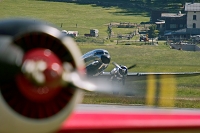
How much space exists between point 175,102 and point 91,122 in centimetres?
1655

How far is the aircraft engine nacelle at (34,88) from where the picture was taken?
8.20 ft

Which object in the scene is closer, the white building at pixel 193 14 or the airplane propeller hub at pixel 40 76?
the airplane propeller hub at pixel 40 76

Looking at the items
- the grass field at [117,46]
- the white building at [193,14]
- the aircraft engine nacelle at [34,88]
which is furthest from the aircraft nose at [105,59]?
the white building at [193,14]

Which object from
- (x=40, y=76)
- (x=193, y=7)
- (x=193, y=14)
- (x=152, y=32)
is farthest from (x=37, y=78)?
(x=193, y=14)

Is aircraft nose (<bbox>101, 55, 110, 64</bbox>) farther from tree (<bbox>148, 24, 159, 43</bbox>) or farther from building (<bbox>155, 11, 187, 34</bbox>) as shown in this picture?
building (<bbox>155, 11, 187, 34</bbox>)

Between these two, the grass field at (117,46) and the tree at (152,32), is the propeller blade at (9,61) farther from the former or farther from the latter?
the tree at (152,32)

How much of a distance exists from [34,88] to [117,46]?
41419 mm

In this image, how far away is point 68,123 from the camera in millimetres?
2814

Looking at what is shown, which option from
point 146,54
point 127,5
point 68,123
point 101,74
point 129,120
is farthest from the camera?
point 127,5

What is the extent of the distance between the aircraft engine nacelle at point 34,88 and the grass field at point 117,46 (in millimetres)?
15795

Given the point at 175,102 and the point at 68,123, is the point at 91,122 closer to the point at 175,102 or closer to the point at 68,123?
the point at 68,123

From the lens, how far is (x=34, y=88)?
2496 mm

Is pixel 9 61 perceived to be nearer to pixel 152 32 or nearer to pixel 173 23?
pixel 152 32

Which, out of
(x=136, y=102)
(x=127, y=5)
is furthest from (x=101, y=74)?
(x=127, y=5)
